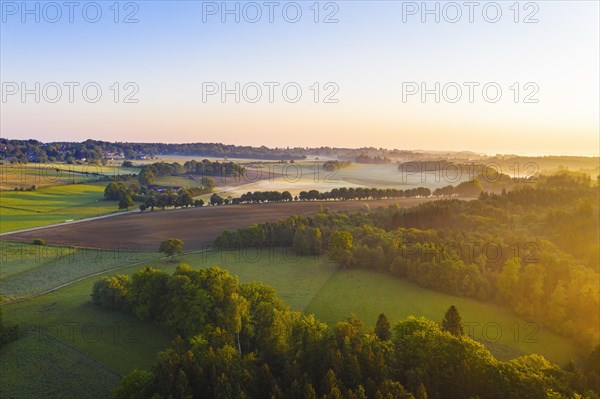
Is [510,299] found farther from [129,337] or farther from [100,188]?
[100,188]

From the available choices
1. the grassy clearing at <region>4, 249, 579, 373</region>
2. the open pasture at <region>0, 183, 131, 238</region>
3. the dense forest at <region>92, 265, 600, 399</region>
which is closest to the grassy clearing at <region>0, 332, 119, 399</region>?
the grassy clearing at <region>4, 249, 579, 373</region>

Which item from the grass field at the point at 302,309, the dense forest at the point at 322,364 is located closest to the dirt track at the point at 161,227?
the grass field at the point at 302,309

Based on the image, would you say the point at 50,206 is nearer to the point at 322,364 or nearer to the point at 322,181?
the point at 322,181

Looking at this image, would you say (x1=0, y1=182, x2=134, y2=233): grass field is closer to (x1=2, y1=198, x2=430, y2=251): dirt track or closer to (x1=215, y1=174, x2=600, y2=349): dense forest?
(x1=2, y1=198, x2=430, y2=251): dirt track

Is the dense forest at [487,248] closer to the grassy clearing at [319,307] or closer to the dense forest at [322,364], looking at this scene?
the grassy clearing at [319,307]

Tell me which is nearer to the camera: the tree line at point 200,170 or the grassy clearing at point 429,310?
the grassy clearing at point 429,310

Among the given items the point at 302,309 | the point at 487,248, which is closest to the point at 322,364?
the point at 302,309
